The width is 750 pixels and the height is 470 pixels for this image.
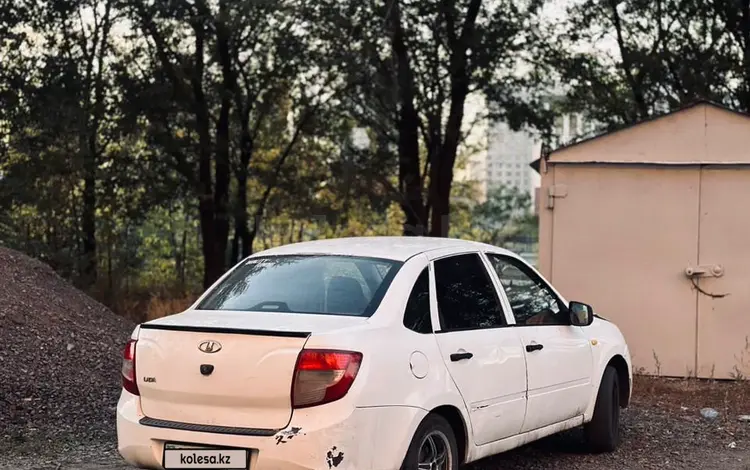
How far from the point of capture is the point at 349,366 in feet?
16.3

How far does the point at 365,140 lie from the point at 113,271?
602 cm

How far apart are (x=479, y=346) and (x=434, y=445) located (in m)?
0.72

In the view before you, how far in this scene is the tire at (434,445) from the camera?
525 centimetres

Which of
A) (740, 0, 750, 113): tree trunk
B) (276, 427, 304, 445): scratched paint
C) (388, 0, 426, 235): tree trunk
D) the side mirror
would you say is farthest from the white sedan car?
(740, 0, 750, 113): tree trunk

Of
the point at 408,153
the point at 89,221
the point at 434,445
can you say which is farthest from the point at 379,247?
the point at 89,221

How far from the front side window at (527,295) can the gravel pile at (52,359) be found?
11.1 feet

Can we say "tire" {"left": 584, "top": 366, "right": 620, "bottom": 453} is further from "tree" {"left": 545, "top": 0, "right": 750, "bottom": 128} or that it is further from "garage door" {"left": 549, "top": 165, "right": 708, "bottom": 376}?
"tree" {"left": 545, "top": 0, "right": 750, "bottom": 128}

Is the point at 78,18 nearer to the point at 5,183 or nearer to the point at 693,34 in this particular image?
the point at 5,183

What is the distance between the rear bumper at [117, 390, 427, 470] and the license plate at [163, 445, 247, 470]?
4 centimetres

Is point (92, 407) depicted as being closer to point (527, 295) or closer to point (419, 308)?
point (527, 295)

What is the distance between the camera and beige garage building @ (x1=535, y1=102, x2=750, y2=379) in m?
10.9

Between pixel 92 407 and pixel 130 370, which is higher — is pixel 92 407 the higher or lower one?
the lower one

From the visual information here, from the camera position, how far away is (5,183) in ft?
64.0

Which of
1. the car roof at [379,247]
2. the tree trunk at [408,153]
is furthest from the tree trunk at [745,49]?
the car roof at [379,247]
